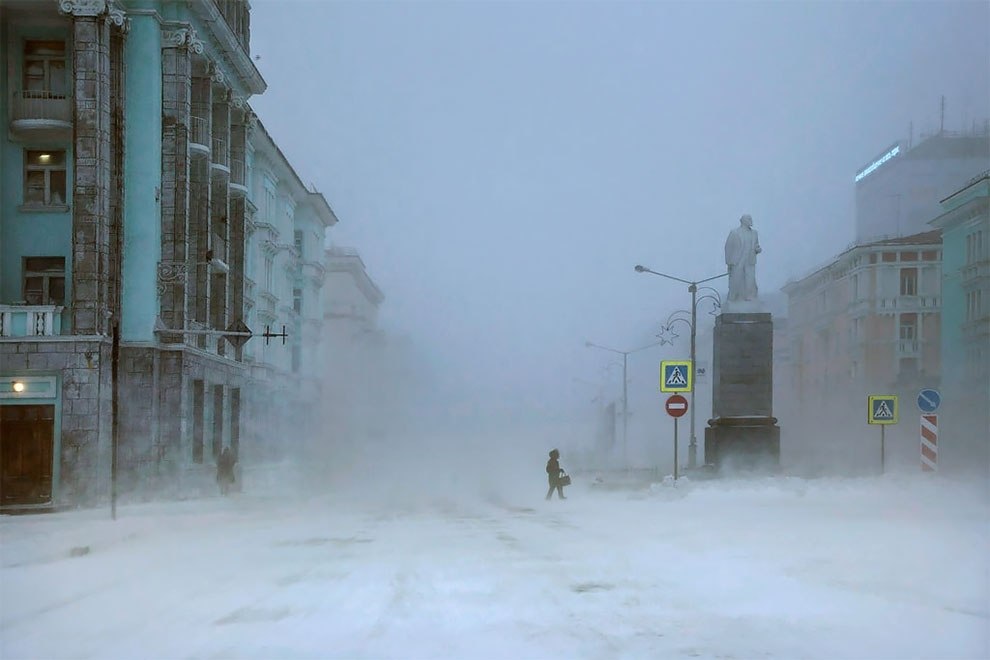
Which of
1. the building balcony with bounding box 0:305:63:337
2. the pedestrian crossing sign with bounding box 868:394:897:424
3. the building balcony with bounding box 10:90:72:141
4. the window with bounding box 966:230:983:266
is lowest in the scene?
the pedestrian crossing sign with bounding box 868:394:897:424

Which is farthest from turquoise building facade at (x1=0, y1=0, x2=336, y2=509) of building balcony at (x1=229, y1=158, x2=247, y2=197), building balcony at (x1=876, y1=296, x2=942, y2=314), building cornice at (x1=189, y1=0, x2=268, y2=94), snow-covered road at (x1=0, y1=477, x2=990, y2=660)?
building balcony at (x1=876, y1=296, x2=942, y2=314)

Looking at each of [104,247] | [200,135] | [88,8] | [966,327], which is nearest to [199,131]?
[200,135]

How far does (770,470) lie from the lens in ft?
113

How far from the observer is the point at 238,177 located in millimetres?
45344

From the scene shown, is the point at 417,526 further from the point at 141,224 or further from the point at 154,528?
the point at 141,224

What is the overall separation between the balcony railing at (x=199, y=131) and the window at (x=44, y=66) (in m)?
6.67

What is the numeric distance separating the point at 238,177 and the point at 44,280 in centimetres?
1368

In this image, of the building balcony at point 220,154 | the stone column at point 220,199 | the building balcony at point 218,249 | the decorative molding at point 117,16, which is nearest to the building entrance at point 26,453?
the building balcony at point 218,249

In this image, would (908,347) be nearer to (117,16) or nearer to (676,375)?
(676,375)

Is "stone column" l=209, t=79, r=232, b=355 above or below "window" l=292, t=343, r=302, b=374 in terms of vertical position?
above

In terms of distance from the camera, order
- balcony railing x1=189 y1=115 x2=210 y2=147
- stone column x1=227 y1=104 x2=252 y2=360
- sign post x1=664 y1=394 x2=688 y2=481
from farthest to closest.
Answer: stone column x1=227 y1=104 x2=252 y2=360
balcony railing x1=189 y1=115 x2=210 y2=147
sign post x1=664 y1=394 x2=688 y2=481

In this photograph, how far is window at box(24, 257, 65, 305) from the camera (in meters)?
32.6

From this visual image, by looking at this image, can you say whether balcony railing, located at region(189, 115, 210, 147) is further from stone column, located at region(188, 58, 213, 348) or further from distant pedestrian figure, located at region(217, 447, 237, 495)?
distant pedestrian figure, located at region(217, 447, 237, 495)

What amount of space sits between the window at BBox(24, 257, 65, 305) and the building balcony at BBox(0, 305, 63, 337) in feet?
3.39
